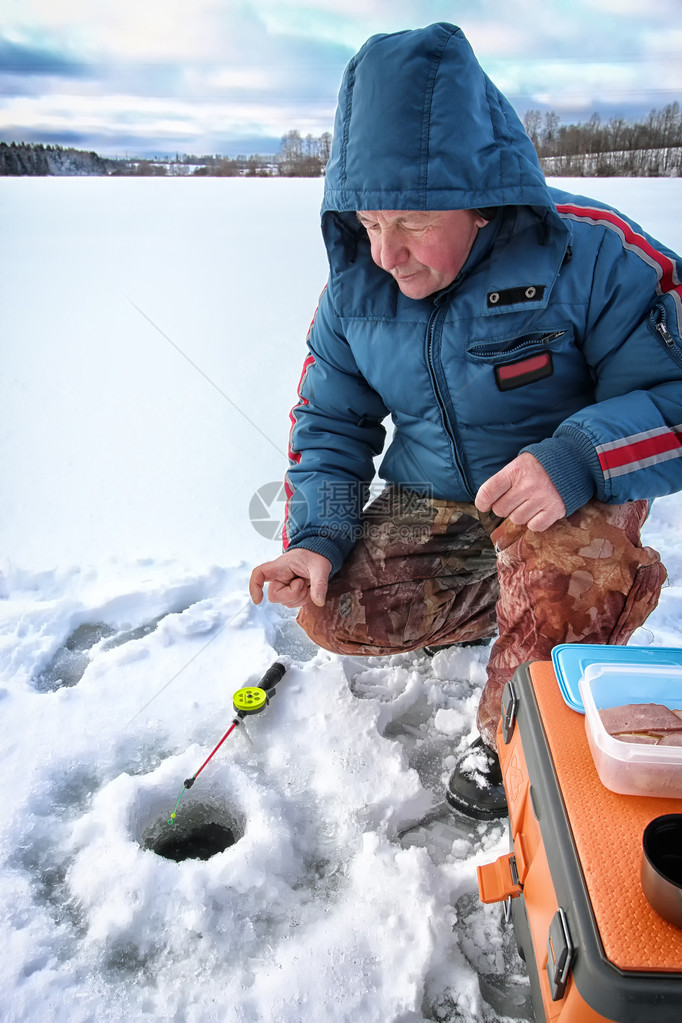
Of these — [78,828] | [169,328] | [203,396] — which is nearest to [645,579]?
[78,828]

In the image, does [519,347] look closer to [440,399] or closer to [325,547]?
[440,399]

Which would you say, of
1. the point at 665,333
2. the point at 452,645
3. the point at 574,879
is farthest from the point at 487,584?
the point at 574,879

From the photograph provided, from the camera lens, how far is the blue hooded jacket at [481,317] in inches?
40.6

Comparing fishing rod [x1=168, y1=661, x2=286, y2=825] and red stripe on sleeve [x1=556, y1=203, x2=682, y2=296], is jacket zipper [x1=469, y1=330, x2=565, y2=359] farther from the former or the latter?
fishing rod [x1=168, y1=661, x2=286, y2=825]

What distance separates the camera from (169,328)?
3.45 m

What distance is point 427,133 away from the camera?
102cm

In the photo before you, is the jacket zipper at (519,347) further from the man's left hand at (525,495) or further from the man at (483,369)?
the man's left hand at (525,495)

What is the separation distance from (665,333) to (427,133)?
0.52 meters

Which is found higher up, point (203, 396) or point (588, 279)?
point (588, 279)

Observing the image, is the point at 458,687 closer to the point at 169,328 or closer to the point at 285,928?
the point at 285,928

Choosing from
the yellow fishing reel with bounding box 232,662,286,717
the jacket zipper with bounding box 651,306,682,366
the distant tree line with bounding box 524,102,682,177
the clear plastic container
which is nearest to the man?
the jacket zipper with bounding box 651,306,682,366

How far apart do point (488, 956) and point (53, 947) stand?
0.66 meters

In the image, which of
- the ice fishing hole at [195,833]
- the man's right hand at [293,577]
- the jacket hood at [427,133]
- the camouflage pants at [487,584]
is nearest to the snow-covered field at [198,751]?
the ice fishing hole at [195,833]

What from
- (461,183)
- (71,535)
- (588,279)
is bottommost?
(71,535)
